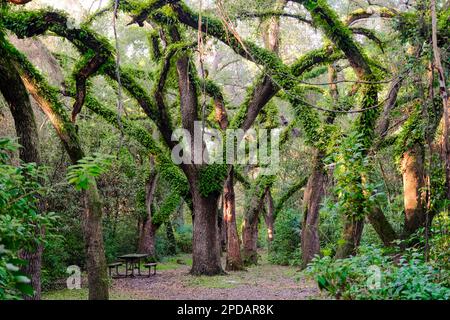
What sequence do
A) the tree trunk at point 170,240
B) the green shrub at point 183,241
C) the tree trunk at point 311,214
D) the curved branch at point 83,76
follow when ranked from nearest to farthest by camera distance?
the curved branch at point 83,76 → the tree trunk at point 311,214 → the tree trunk at point 170,240 → the green shrub at point 183,241

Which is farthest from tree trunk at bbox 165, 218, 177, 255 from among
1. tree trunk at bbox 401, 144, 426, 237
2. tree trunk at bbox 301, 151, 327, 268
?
tree trunk at bbox 401, 144, 426, 237

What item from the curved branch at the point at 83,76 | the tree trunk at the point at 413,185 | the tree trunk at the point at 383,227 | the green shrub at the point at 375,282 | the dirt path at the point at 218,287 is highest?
the curved branch at the point at 83,76

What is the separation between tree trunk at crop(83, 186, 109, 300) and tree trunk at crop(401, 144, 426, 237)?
5392 mm

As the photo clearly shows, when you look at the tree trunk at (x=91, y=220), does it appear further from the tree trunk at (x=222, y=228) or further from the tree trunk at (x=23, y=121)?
the tree trunk at (x=222, y=228)

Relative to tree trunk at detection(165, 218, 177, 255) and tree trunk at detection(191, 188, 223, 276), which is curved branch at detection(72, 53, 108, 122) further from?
tree trunk at detection(165, 218, 177, 255)

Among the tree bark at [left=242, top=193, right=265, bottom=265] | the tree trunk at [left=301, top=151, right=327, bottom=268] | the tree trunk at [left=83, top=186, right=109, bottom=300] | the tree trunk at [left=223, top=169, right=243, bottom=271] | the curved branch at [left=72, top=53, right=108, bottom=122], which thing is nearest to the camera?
the tree trunk at [left=83, top=186, right=109, bottom=300]

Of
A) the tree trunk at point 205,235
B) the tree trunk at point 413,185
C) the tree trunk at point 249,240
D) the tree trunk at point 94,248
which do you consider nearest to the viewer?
the tree trunk at point 94,248

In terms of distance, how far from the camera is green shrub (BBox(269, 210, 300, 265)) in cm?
2012

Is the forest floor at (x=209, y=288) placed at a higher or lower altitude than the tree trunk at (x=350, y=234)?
lower

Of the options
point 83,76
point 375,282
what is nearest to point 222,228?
point 83,76

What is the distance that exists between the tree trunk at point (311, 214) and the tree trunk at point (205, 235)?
2.91 metres

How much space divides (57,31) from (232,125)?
5932mm

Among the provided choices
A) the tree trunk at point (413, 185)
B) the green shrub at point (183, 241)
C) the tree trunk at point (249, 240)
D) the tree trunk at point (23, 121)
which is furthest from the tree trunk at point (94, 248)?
the green shrub at point (183, 241)

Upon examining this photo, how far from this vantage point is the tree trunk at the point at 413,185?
852 centimetres
